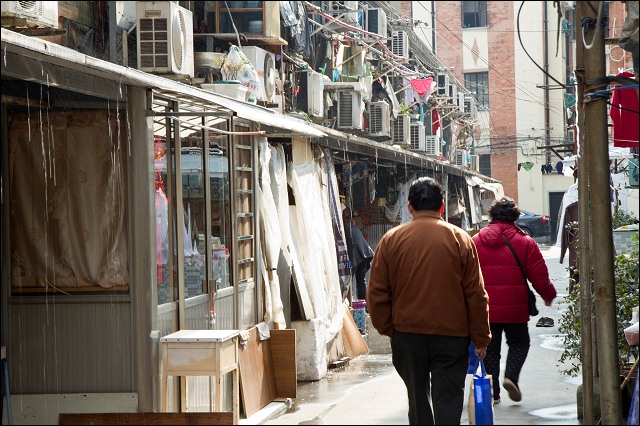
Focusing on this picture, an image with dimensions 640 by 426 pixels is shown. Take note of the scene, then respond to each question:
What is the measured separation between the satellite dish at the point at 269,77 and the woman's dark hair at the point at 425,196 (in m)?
6.63

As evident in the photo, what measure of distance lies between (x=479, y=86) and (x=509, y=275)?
106 feet

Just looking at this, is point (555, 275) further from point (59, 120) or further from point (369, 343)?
point (59, 120)

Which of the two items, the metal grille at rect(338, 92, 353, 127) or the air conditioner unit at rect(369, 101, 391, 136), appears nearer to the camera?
the metal grille at rect(338, 92, 353, 127)

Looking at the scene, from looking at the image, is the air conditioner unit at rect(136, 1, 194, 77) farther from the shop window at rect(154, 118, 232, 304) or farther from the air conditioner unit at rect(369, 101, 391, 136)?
the air conditioner unit at rect(369, 101, 391, 136)

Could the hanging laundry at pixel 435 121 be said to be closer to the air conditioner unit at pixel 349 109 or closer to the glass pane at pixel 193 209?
the air conditioner unit at pixel 349 109

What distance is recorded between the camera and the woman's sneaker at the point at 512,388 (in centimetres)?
884

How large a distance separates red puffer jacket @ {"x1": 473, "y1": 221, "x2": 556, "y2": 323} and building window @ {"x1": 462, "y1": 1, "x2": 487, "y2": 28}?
14.1 meters

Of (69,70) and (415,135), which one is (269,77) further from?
(415,135)

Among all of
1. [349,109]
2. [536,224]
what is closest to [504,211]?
[349,109]

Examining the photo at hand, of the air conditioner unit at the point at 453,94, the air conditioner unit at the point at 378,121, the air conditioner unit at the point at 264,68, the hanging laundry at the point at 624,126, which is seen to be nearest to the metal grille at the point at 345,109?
the air conditioner unit at the point at 378,121

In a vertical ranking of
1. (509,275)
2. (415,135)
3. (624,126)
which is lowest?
(509,275)

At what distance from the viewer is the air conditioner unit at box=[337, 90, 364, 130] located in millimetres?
18281

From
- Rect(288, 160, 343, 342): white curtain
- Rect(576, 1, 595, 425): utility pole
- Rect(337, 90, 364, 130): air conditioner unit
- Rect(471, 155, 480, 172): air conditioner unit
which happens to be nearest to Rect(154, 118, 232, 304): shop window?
Rect(288, 160, 343, 342): white curtain

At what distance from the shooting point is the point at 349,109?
18.3 metres
